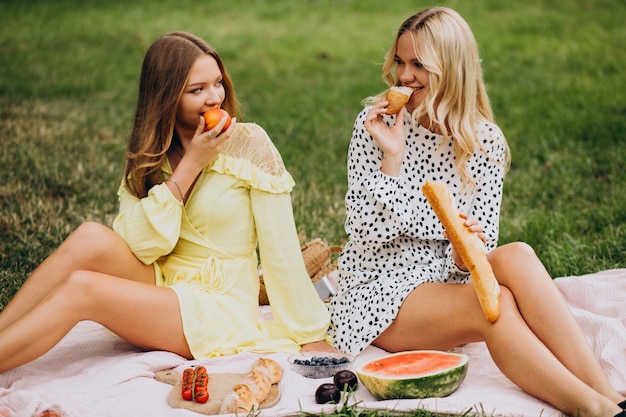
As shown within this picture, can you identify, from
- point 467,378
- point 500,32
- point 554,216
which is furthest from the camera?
point 500,32

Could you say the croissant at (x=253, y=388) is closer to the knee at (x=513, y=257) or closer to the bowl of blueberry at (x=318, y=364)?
the bowl of blueberry at (x=318, y=364)

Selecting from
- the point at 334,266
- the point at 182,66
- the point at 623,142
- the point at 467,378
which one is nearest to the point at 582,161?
the point at 623,142

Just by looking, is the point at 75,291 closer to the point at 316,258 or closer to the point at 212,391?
the point at 212,391

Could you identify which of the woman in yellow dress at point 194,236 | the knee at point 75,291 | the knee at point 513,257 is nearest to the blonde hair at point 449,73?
the knee at point 513,257

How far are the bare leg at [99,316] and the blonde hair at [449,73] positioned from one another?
63.0 inches

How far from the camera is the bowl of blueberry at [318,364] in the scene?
12.6ft

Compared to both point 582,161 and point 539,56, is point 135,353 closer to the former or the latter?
point 582,161

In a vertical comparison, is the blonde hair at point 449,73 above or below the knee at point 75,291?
above

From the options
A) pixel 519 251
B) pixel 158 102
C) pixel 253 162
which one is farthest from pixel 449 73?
pixel 158 102

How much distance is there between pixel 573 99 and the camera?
9469 millimetres

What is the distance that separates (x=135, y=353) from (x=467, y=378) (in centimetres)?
160

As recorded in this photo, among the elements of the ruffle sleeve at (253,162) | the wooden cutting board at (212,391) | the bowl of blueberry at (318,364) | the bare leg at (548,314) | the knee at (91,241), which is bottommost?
the bowl of blueberry at (318,364)

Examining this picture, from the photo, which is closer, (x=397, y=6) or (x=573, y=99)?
(x=573, y=99)

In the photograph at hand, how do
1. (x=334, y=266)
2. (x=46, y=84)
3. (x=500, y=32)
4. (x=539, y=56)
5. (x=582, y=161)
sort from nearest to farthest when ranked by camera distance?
1. (x=334, y=266)
2. (x=582, y=161)
3. (x=46, y=84)
4. (x=539, y=56)
5. (x=500, y=32)
